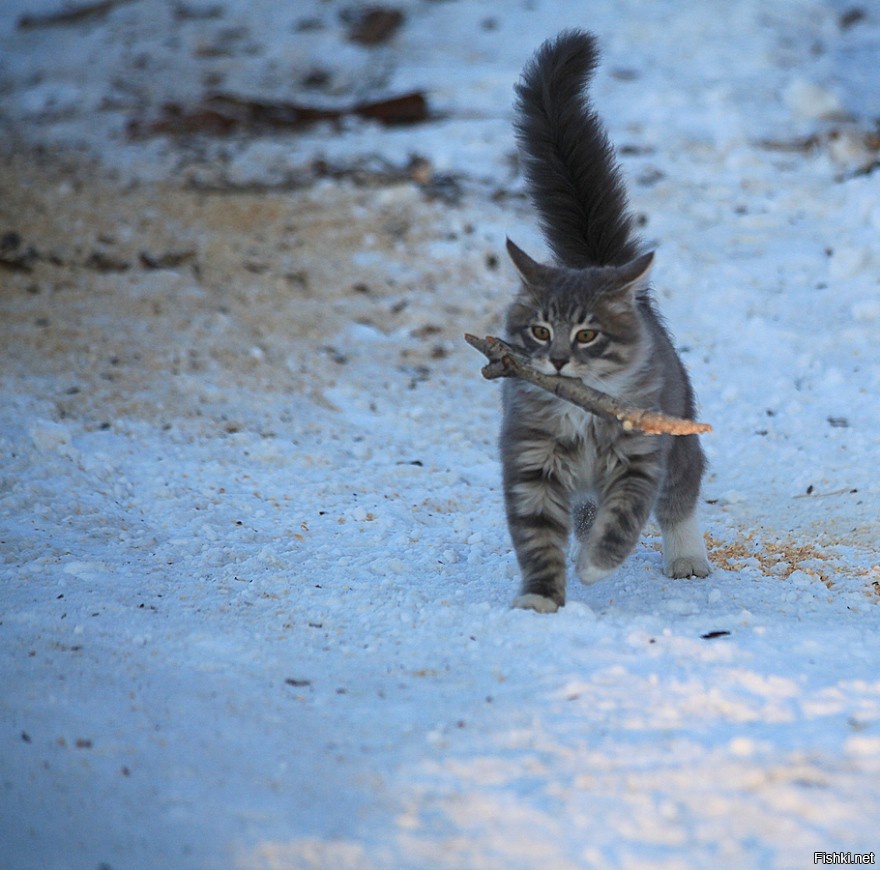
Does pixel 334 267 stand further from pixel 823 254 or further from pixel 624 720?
pixel 624 720

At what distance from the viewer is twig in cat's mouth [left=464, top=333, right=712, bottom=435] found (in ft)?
11.5

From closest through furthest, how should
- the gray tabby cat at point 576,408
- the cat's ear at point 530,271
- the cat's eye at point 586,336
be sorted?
the gray tabby cat at point 576,408, the cat's eye at point 586,336, the cat's ear at point 530,271

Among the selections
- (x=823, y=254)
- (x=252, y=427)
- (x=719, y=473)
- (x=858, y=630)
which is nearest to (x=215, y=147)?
(x=252, y=427)

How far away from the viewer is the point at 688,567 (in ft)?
13.6

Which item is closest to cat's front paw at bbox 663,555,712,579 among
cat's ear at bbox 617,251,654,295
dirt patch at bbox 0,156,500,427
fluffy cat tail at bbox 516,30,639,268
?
cat's ear at bbox 617,251,654,295

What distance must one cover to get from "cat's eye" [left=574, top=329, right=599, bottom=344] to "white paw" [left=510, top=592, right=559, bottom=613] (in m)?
0.90

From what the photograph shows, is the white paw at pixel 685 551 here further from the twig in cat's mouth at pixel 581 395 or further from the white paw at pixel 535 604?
the white paw at pixel 535 604

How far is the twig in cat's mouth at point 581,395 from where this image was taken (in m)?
3.51

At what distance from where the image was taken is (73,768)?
2566 millimetres

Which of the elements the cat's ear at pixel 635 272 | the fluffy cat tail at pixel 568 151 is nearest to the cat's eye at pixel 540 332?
the cat's ear at pixel 635 272

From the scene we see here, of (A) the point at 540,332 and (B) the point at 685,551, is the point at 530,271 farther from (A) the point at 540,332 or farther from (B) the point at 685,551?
(B) the point at 685,551

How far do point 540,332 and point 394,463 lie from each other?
1605 millimetres

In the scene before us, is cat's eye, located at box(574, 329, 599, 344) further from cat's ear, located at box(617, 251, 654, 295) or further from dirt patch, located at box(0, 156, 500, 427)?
dirt patch, located at box(0, 156, 500, 427)

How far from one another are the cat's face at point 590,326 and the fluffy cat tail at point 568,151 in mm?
525
